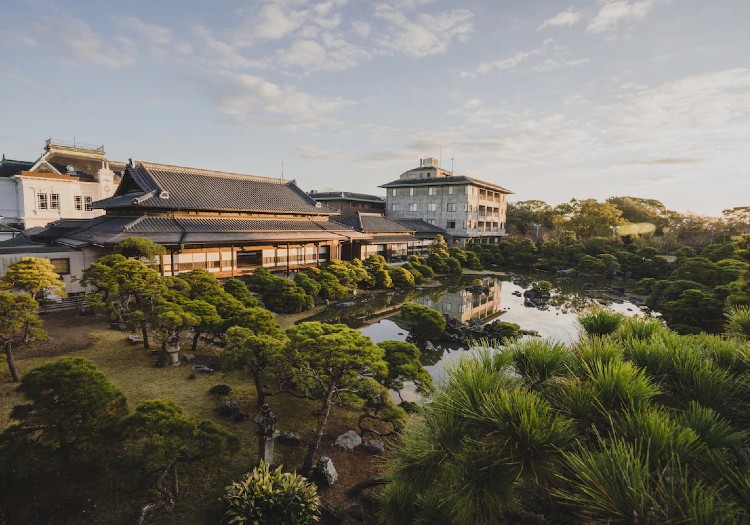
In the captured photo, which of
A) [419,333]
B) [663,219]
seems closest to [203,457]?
[419,333]

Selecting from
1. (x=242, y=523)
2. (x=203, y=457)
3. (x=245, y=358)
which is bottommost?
(x=242, y=523)

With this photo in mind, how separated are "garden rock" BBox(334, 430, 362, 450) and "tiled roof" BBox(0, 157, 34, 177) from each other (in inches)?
2015

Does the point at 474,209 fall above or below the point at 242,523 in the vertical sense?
above

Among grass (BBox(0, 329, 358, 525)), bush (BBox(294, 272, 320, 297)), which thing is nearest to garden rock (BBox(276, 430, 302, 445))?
grass (BBox(0, 329, 358, 525))

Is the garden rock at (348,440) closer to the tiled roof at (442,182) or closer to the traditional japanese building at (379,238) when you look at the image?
the traditional japanese building at (379,238)

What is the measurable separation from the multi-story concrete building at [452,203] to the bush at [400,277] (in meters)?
25.6

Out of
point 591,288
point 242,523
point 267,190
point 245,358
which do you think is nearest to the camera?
point 242,523

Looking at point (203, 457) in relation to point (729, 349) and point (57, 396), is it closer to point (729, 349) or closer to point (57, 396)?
point (57, 396)

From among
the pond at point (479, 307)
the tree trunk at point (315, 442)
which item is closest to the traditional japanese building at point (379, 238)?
the pond at point (479, 307)

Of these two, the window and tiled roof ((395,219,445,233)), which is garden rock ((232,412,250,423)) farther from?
tiled roof ((395,219,445,233))

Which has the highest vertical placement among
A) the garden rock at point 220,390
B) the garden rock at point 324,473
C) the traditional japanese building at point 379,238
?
the traditional japanese building at point 379,238

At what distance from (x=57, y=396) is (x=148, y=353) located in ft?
25.5

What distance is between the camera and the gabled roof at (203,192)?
83.9 ft

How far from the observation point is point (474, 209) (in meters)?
57.9
